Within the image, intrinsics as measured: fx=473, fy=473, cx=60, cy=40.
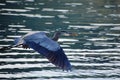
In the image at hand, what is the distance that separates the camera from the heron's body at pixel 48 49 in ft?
33.4

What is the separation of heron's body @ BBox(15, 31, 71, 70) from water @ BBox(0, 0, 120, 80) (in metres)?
4.19

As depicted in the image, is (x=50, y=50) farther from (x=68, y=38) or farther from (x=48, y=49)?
(x=68, y=38)

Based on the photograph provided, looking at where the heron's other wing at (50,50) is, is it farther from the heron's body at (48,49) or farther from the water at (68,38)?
the water at (68,38)

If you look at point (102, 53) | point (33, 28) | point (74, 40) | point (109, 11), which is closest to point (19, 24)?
point (33, 28)

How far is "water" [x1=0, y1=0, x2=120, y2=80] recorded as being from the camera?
15.8 meters

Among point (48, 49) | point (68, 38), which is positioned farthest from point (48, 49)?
point (68, 38)

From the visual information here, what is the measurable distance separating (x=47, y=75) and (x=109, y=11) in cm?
1574

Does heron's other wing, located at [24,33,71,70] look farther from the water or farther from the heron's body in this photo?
the water

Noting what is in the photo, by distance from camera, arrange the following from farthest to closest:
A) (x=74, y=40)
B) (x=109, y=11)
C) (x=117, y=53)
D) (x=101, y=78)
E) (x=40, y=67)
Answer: (x=109, y=11) → (x=74, y=40) → (x=117, y=53) → (x=40, y=67) → (x=101, y=78)

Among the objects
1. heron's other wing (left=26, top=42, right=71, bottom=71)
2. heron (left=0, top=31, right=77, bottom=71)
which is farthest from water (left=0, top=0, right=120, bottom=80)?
heron's other wing (left=26, top=42, right=71, bottom=71)

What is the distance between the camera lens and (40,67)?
1628cm

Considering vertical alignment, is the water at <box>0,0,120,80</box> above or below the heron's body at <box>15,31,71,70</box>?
below

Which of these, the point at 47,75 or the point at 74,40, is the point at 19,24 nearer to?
the point at 74,40

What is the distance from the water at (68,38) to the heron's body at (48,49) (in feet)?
13.7
